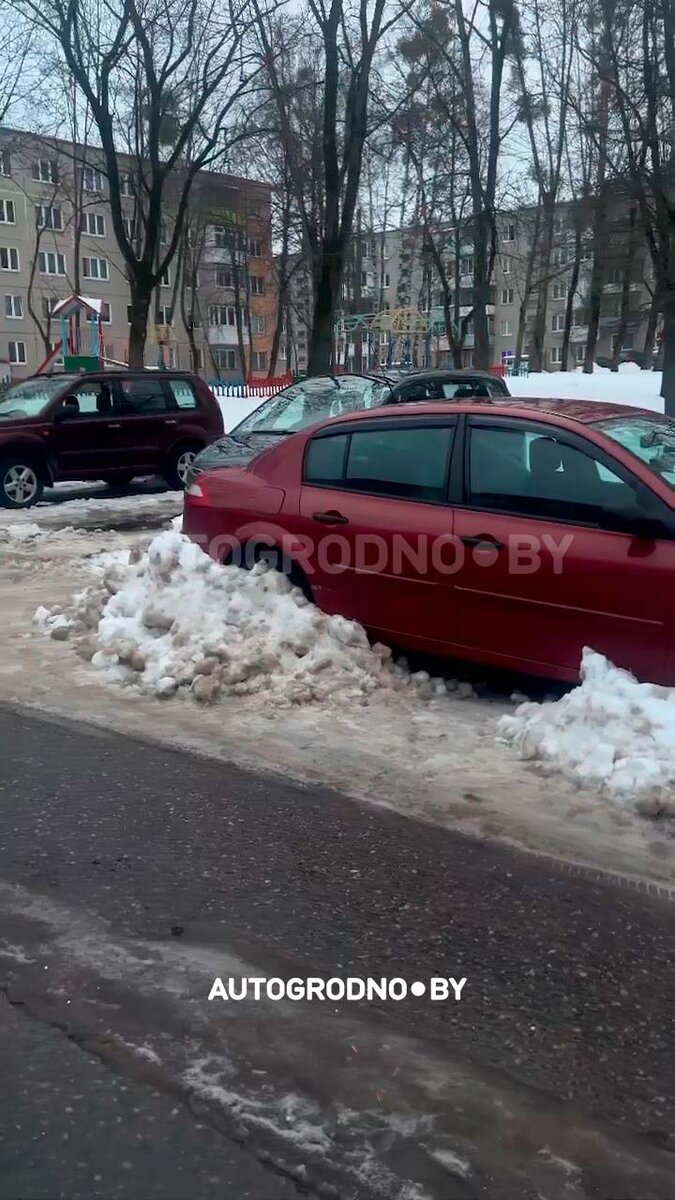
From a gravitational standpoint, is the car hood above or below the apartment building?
below

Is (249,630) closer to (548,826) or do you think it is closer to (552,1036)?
(548,826)

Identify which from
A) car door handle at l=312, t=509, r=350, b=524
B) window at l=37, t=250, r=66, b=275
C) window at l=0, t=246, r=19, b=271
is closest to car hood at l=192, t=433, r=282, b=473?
car door handle at l=312, t=509, r=350, b=524

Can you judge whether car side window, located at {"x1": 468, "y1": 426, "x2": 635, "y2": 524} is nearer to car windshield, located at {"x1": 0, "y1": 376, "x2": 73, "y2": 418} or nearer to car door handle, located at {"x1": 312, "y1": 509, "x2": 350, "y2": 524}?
car door handle, located at {"x1": 312, "y1": 509, "x2": 350, "y2": 524}

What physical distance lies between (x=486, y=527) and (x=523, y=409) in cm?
72

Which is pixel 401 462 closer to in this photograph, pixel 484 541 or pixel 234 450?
pixel 484 541

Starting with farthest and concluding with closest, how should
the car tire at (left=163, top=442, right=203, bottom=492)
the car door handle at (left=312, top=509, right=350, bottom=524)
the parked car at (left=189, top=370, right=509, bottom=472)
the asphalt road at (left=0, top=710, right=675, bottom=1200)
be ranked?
1. the car tire at (left=163, top=442, right=203, bottom=492)
2. the parked car at (left=189, top=370, right=509, bottom=472)
3. the car door handle at (left=312, top=509, right=350, bottom=524)
4. the asphalt road at (left=0, top=710, right=675, bottom=1200)

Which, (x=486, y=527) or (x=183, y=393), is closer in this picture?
(x=486, y=527)

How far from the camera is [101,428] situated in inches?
600

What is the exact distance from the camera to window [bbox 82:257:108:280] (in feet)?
217

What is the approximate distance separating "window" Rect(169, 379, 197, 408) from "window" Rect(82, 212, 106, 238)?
175 feet

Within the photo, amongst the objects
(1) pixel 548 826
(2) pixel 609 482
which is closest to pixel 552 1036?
(1) pixel 548 826

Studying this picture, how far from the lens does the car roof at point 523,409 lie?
5.92m

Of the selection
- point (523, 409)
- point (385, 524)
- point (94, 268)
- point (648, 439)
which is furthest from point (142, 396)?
point (94, 268)

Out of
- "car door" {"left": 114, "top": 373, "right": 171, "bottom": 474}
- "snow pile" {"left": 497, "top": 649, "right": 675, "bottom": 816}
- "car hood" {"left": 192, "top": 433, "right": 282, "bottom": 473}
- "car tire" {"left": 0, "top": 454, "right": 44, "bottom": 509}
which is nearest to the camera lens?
"snow pile" {"left": 497, "top": 649, "right": 675, "bottom": 816}
